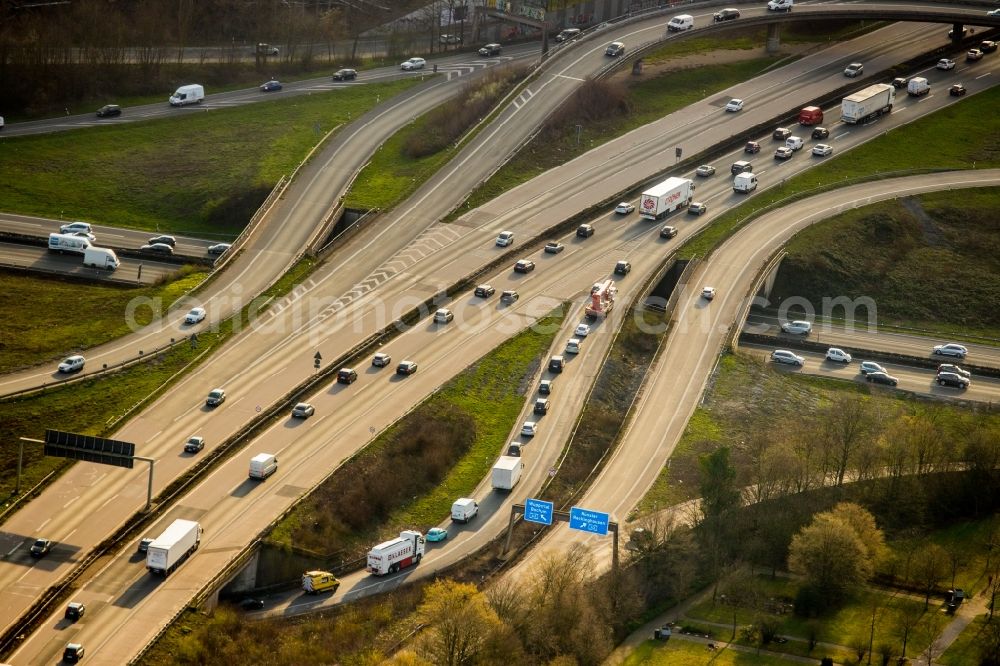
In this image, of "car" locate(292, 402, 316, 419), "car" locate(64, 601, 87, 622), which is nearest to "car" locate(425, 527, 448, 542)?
"car" locate(292, 402, 316, 419)

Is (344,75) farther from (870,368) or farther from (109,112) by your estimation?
(870,368)

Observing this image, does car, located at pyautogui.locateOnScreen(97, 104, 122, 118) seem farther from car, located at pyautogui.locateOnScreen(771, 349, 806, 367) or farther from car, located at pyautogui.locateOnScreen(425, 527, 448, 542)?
car, located at pyautogui.locateOnScreen(425, 527, 448, 542)

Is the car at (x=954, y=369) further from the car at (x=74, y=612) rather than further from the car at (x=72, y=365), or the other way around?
the car at (x=74, y=612)

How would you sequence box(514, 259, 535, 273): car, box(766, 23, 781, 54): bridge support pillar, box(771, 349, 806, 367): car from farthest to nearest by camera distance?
1. box(766, 23, 781, 54): bridge support pillar
2. box(514, 259, 535, 273): car
3. box(771, 349, 806, 367): car

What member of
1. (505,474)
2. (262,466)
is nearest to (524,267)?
(505,474)

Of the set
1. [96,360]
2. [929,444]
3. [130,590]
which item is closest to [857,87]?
[929,444]
